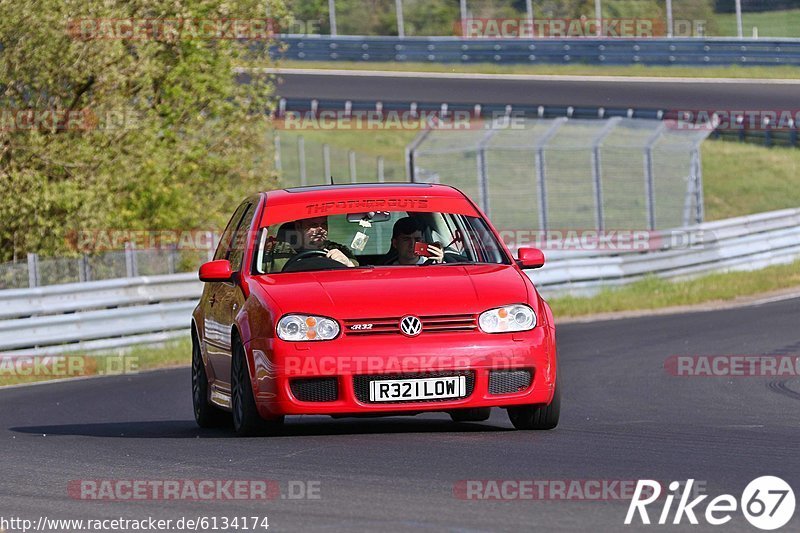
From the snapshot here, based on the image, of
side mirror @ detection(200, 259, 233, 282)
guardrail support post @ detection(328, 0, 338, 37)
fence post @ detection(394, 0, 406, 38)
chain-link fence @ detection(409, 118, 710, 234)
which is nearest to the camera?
side mirror @ detection(200, 259, 233, 282)

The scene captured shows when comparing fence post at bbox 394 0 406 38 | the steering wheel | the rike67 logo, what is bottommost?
fence post at bbox 394 0 406 38

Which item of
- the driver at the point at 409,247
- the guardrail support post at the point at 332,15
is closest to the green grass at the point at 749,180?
the guardrail support post at the point at 332,15

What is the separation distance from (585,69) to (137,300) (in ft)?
81.9

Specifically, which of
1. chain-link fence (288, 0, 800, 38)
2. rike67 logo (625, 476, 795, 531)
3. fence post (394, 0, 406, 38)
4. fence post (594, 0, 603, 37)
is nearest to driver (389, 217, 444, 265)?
rike67 logo (625, 476, 795, 531)

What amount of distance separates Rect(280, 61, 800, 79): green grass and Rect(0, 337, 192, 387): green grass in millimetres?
23197

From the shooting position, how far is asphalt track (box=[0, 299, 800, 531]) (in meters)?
6.52

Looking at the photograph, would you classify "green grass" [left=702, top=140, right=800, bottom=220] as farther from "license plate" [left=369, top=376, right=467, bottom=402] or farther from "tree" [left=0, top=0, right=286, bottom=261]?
"license plate" [left=369, top=376, right=467, bottom=402]

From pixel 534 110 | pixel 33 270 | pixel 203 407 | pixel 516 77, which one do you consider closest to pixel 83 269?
pixel 33 270

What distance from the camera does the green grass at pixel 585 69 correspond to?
39906mm

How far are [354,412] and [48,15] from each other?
12831mm

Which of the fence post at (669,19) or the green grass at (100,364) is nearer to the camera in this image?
the green grass at (100,364)

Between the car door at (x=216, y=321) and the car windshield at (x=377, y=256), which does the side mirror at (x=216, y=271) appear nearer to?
the car windshield at (x=377, y=256)

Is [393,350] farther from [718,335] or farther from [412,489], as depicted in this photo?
[718,335]

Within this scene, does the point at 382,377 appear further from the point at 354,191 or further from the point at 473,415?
the point at 354,191
